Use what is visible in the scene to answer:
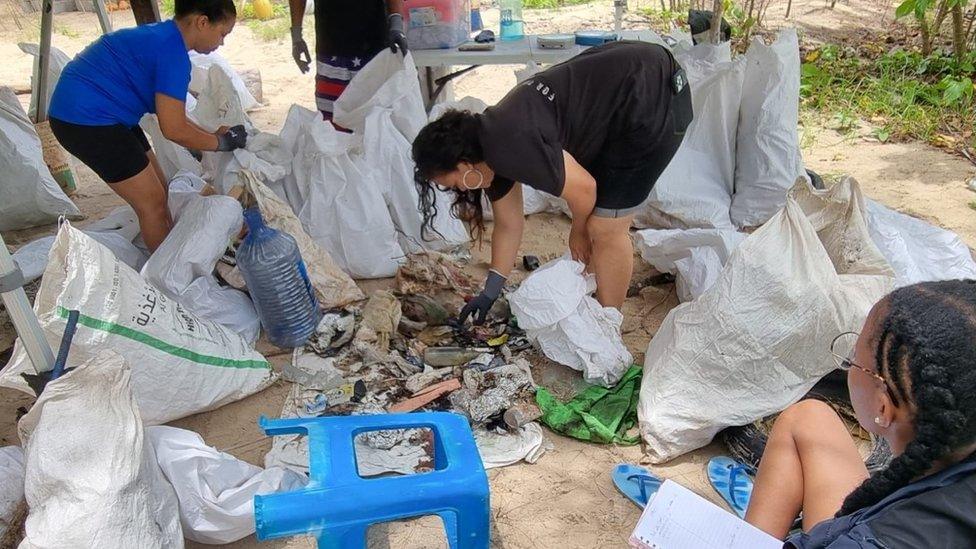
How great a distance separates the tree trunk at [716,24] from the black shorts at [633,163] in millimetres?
1544

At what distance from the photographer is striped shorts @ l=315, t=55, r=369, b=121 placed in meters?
3.22

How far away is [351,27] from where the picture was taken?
124 inches

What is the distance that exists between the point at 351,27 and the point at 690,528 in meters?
2.71

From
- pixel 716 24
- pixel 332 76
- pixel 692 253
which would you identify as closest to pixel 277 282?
pixel 332 76

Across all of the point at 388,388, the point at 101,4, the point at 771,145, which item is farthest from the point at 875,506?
the point at 101,4

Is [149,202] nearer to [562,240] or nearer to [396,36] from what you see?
[396,36]

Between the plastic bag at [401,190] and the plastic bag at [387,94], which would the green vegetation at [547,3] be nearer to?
the plastic bag at [387,94]

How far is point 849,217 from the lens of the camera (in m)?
2.09

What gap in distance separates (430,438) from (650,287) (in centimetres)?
129

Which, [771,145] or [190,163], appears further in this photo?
[190,163]

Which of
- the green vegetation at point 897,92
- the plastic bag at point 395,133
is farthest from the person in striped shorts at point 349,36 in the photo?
the green vegetation at point 897,92

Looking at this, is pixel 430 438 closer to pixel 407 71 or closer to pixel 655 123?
pixel 655 123

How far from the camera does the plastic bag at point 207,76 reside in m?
3.34

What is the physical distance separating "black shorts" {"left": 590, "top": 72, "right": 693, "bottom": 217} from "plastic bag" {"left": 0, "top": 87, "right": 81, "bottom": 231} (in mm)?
2836
